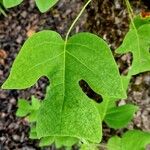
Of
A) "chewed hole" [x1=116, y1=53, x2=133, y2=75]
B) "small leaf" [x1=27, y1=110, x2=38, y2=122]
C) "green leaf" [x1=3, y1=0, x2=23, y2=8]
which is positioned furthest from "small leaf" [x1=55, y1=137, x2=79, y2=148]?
"green leaf" [x1=3, y1=0, x2=23, y2=8]

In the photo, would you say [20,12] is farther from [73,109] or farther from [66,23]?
[73,109]

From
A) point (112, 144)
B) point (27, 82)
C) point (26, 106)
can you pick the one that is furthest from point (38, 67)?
point (26, 106)

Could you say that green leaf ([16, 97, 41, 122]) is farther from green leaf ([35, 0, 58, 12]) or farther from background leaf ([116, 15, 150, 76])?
green leaf ([35, 0, 58, 12])

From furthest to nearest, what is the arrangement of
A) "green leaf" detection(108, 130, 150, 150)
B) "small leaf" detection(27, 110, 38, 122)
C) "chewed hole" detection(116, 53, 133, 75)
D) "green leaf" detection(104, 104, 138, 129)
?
"chewed hole" detection(116, 53, 133, 75) → "small leaf" detection(27, 110, 38, 122) → "green leaf" detection(104, 104, 138, 129) → "green leaf" detection(108, 130, 150, 150)

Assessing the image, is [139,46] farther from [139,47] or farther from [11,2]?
[11,2]

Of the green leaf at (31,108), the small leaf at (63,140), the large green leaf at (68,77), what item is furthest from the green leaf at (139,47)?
the green leaf at (31,108)
